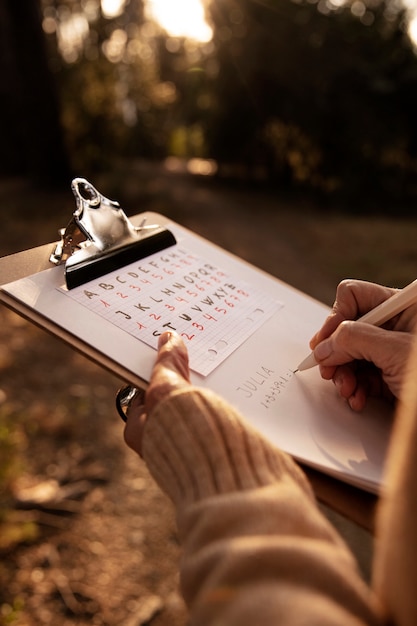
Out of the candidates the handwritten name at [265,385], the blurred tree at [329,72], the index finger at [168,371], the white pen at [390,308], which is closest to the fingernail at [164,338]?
the index finger at [168,371]

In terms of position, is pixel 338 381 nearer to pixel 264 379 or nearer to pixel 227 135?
pixel 264 379

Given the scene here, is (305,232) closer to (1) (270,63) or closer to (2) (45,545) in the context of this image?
(1) (270,63)

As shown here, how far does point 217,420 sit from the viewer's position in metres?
0.73

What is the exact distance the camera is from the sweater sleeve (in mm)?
536

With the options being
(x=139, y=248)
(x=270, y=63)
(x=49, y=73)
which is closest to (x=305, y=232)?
(x=270, y=63)

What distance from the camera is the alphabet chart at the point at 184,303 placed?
0.98 meters

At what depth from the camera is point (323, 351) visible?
950mm

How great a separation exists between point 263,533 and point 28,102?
503 centimetres

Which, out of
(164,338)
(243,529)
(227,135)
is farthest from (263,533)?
(227,135)

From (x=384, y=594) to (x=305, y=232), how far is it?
4759 millimetres

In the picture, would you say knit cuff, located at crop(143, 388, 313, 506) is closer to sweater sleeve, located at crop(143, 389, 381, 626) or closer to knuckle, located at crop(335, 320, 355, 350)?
sweater sleeve, located at crop(143, 389, 381, 626)

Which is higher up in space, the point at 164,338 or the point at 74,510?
the point at 164,338

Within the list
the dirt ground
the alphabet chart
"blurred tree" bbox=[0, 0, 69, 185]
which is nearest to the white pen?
the alphabet chart

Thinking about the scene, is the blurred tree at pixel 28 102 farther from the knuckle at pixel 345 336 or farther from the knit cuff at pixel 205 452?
the knit cuff at pixel 205 452
